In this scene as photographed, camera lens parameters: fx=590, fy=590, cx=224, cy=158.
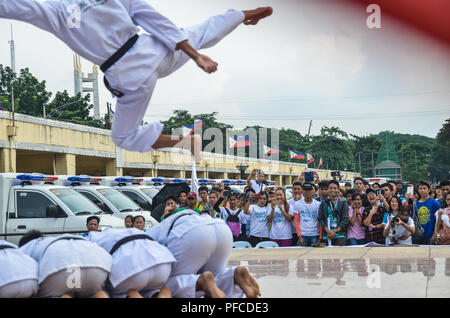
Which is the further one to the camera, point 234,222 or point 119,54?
point 234,222

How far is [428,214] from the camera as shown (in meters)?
9.97

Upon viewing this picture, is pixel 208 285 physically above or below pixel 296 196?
below

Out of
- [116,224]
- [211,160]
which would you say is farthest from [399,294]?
[211,160]

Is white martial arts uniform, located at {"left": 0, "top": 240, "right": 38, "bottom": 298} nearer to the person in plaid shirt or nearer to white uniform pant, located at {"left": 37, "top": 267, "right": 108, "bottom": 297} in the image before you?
white uniform pant, located at {"left": 37, "top": 267, "right": 108, "bottom": 297}

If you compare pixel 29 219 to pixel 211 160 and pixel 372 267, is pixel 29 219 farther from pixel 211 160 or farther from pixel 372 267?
pixel 211 160

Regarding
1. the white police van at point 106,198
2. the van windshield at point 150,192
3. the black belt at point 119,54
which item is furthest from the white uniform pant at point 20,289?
the van windshield at point 150,192

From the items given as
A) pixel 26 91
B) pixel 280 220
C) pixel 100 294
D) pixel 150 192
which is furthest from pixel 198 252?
pixel 26 91

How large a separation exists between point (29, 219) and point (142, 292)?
9029 mm

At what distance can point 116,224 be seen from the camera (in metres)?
13.0

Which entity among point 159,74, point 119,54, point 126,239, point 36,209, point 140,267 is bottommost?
point 36,209

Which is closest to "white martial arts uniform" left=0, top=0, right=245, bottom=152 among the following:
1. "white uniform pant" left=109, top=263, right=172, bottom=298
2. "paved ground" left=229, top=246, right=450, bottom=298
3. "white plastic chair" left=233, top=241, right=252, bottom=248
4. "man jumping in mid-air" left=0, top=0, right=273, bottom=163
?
"man jumping in mid-air" left=0, top=0, right=273, bottom=163

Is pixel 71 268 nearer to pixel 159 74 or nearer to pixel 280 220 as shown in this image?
pixel 159 74

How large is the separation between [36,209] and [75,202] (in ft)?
2.74

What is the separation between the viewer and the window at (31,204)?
500 inches
